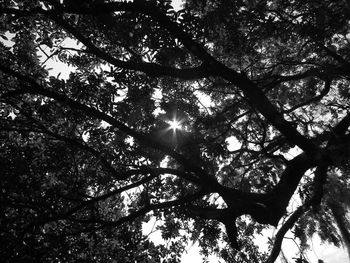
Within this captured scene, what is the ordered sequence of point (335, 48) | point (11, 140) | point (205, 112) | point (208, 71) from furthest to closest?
point (335, 48) < point (205, 112) < point (11, 140) < point (208, 71)

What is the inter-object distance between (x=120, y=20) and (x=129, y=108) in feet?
5.91

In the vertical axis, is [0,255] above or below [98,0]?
below

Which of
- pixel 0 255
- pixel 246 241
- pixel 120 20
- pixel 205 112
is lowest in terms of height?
pixel 0 255

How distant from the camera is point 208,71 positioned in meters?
5.53

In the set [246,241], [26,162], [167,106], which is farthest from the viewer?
[246,241]

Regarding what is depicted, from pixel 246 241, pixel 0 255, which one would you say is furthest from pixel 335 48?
pixel 0 255

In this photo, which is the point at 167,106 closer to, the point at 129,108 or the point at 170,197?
the point at 129,108

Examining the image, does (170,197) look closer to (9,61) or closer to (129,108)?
A: (129,108)

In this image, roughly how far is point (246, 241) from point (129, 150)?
5840 mm

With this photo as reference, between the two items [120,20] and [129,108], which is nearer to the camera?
[120,20]

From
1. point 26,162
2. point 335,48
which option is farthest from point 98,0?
point 335,48

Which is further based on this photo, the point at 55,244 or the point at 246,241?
the point at 246,241

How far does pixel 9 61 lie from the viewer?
22.3 ft

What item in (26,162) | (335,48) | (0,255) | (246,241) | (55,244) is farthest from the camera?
(335,48)
